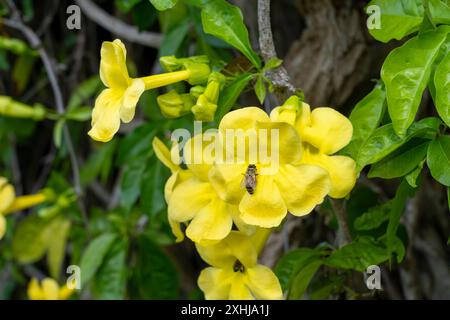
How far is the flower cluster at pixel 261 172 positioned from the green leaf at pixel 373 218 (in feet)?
0.87

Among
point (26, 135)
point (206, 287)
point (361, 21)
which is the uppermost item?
point (26, 135)

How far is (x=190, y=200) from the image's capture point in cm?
104

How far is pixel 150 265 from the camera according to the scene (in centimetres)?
171

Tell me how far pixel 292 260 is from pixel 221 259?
161 mm

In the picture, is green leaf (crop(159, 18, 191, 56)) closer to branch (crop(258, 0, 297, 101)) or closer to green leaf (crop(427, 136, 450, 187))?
branch (crop(258, 0, 297, 101))

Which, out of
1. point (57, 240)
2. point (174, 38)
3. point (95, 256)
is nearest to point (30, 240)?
point (57, 240)

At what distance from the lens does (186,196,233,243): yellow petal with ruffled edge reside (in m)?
1.00

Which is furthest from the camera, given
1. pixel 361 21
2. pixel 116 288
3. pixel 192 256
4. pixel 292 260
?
pixel 192 256

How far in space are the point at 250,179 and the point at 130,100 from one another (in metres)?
0.20

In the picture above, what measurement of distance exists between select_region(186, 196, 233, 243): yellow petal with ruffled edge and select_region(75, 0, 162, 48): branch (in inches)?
→ 38.6

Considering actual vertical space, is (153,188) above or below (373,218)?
above

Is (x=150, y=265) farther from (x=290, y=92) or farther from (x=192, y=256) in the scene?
(x=290, y=92)

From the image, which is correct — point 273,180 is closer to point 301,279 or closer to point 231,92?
point 231,92

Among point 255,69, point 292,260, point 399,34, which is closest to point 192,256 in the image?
point 292,260
